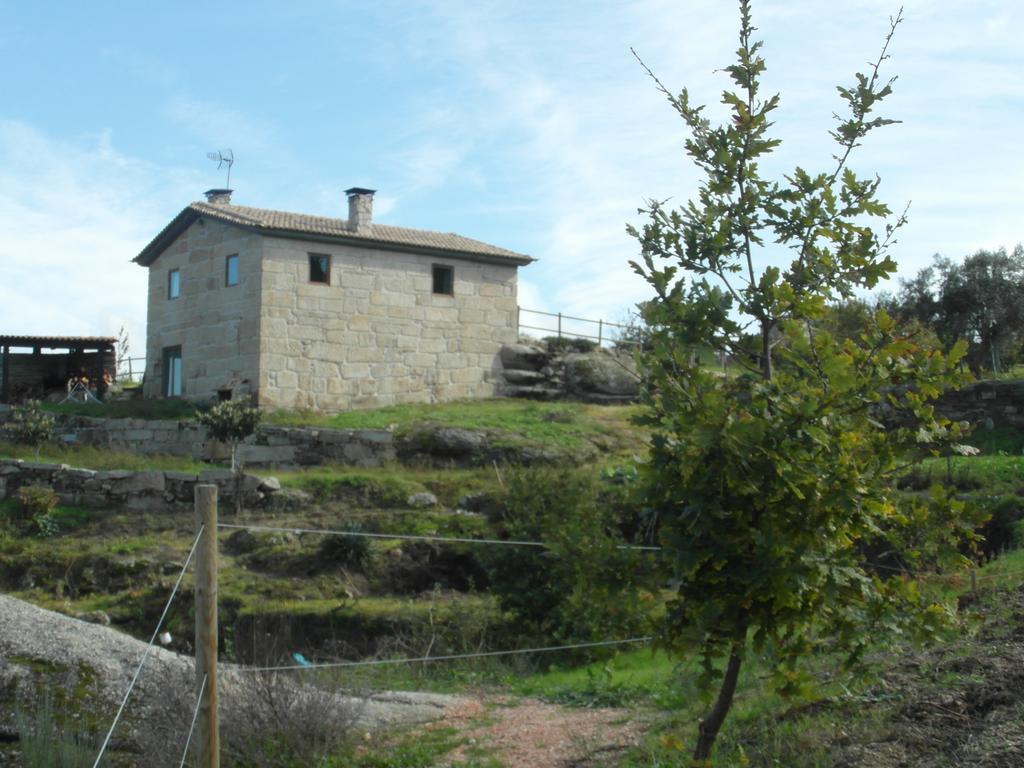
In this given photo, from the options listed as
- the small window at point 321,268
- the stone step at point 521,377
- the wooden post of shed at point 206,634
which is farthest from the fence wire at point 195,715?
the stone step at point 521,377

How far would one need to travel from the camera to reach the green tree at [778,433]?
4.96 meters

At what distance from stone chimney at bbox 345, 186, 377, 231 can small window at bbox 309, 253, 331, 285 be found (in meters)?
1.54

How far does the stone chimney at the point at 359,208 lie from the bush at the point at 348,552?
578 inches

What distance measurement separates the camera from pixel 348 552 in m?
18.6

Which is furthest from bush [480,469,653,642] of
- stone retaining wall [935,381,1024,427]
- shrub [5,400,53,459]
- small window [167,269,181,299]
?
small window [167,269,181,299]

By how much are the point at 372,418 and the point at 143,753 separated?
69.1ft

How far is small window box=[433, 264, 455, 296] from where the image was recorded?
32.5 metres

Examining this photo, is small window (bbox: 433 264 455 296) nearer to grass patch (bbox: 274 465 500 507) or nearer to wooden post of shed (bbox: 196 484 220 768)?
grass patch (bbox: 274 465 500 507)

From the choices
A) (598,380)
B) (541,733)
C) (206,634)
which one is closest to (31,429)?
(598,380)

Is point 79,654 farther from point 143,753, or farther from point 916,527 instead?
point 916,527

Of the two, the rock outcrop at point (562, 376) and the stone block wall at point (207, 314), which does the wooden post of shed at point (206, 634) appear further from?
the rock outcrop at point (562, 376)

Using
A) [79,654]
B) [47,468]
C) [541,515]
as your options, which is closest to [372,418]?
[47,468]

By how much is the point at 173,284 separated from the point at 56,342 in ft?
13.6

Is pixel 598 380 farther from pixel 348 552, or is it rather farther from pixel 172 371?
pixel 348 552
